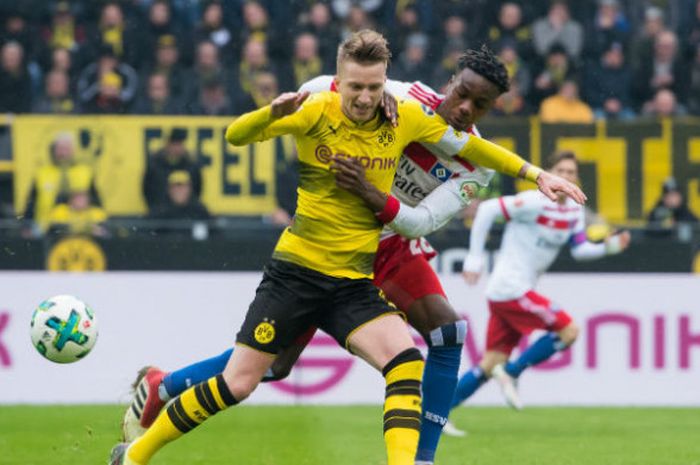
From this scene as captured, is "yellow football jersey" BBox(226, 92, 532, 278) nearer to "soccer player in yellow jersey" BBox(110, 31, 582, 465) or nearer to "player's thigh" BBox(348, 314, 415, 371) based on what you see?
"soccer player in yellow jersey" BBox(110, 31, 582, 465)

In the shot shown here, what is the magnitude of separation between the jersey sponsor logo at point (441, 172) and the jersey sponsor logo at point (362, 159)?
1.89 feet

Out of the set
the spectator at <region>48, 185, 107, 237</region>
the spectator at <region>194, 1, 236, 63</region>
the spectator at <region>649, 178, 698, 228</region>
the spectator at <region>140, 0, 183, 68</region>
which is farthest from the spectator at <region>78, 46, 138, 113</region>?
the spectator at <region>649, 178, 698, 228</region>

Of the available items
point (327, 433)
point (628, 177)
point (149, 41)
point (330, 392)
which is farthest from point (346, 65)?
point (149, 41)

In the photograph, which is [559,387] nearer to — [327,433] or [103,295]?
[327,433]

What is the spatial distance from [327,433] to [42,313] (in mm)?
2618

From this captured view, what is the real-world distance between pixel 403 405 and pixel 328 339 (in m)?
4.75

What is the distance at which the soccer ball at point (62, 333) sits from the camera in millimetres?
6613

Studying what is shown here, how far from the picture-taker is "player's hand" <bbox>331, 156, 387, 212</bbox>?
18.8 ft

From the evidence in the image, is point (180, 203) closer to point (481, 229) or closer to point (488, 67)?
point (481, 229)

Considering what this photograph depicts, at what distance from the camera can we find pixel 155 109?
487 inches

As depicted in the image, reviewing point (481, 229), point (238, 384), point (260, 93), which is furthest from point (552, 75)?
point (238, 384)

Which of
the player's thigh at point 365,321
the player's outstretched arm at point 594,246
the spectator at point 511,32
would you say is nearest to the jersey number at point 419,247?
the player's thigh at point 365,321

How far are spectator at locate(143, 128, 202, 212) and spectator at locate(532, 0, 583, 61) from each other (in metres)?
3.71

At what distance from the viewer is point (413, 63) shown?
1291 centimetres
